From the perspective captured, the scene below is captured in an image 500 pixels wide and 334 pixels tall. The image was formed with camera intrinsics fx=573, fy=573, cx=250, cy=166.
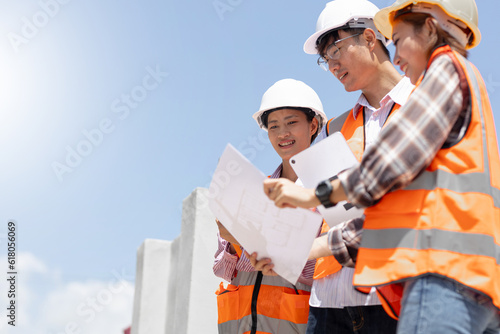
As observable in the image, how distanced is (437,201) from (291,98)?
186 centimetres

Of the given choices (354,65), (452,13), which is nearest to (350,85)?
(354,65)

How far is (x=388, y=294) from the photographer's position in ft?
6.36

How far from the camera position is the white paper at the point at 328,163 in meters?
2.42

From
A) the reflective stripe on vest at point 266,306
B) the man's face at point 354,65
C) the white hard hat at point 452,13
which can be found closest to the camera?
the white hard hat at point 452,13

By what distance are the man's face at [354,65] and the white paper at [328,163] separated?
58 centimetres

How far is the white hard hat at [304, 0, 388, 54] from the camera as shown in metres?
2.94

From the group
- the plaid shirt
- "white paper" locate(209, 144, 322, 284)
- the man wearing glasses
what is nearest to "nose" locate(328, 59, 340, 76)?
the man wearing glasses

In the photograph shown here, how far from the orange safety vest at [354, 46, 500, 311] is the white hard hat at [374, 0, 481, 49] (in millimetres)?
196

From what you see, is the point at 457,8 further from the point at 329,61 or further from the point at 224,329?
the point at 224,329

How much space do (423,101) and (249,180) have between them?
0.76 m

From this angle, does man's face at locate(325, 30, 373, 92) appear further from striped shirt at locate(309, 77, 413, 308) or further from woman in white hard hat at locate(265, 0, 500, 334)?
woman in white hard hat at locate(265, 0, 500, 334)

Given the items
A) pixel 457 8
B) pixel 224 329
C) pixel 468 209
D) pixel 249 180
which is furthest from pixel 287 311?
pixel 457 8

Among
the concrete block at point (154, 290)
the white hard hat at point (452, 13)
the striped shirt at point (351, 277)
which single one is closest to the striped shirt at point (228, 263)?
the striped shirt at point (351, 277)

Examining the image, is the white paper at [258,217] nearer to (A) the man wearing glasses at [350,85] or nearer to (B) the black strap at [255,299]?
(A) the man wearing glasses at [350,85]
